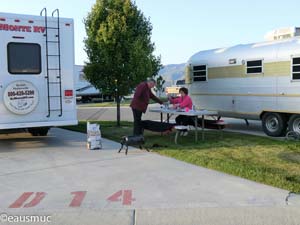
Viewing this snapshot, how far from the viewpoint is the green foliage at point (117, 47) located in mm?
14711

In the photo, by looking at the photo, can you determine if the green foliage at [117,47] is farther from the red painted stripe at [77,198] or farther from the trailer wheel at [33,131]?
the red painted stripe at [77,198]

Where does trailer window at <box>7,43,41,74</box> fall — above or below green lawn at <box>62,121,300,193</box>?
above

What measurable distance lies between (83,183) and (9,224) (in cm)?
192

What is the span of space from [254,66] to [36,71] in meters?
6.40

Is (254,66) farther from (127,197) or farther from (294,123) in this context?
(127,197)

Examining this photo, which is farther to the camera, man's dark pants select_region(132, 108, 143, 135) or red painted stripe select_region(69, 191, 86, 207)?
man's dark pants select_region(132, 108, 143, 135)

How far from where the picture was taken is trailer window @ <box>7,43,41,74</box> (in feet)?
33.1

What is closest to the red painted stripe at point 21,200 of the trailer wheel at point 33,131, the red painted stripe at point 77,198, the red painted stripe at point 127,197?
the red painted stripe at point 77,198

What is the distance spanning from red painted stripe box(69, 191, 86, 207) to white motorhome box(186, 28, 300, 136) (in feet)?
24.4

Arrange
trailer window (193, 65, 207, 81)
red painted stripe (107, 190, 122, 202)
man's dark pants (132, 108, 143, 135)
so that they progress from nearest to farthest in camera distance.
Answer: red painted stripe (107, 190, 122, 202) < man's dark pants (132, 108, 143, 135) < trailer window (193, 65, 207, 81)

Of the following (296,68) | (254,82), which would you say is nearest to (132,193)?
(296,68)

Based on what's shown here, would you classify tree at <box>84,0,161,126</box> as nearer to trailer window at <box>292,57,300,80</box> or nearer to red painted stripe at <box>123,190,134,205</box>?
trailer window at <box>292,57,300,80</box>

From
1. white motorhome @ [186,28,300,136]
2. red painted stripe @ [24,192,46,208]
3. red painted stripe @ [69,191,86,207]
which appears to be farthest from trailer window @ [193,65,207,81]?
red painted stripe @ [24,192,46,208]

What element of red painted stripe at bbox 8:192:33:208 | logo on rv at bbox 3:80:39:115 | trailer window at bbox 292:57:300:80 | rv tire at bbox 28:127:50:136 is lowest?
red painted stripe at bbox 8:192:33:208
